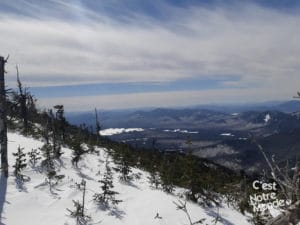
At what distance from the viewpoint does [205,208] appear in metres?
22.0

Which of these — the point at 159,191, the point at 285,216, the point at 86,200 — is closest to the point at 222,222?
the point at 159,191

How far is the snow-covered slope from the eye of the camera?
16.8 metres

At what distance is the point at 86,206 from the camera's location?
18.5m

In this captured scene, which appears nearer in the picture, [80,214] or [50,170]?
[80,214]

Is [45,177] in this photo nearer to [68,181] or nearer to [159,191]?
[68,181]

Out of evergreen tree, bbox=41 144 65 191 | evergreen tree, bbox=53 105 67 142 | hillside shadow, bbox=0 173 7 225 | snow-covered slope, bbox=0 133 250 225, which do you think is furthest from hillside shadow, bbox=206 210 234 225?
evergreen tree, bbox=53 105 67 142

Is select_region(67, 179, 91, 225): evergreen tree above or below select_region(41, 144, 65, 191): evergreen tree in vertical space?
below

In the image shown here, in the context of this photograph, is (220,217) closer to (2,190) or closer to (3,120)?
(2,190)

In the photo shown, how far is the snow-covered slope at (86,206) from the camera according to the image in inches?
660

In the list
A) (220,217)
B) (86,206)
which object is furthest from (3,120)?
(220,217)

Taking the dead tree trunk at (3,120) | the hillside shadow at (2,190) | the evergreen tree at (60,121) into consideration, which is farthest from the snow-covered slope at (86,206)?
the evergreen tree at (60,121)

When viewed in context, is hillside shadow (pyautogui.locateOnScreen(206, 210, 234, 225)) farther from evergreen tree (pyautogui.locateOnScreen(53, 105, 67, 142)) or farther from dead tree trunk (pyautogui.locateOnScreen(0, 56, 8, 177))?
evergreen tree (pyautogui.locateOnScreen(53, 105, 67, 142))

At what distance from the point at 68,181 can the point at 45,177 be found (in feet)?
4.25

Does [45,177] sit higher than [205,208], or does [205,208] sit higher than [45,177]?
[45,177]
